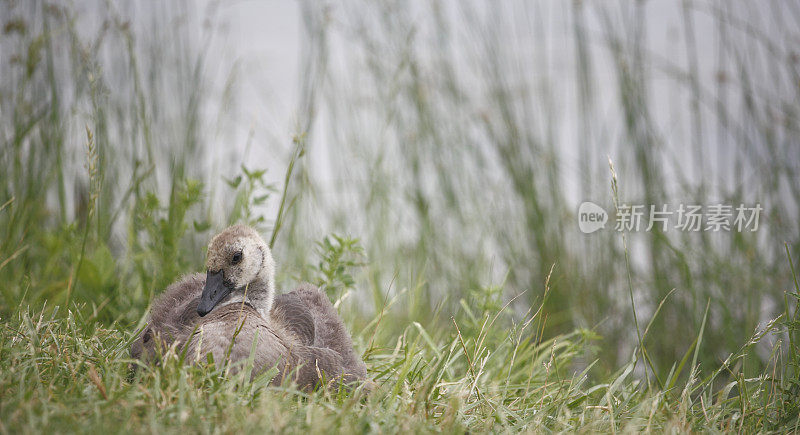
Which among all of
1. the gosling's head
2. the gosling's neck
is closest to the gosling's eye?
the gosling's head

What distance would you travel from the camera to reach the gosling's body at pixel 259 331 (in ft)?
6.84

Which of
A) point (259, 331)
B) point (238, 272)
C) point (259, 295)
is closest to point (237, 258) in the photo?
point (238, 272)

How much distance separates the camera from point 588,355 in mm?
3961

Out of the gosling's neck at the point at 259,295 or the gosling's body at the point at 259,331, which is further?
the gosling's neck at the point at 259,295

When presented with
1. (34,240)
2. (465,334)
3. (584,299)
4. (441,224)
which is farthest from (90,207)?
(584,299)

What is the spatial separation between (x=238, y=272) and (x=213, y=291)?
103mm

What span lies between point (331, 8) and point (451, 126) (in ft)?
3.75

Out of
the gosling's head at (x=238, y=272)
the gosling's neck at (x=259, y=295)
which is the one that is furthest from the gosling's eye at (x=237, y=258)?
the gosling's neck at (x=259, y=295)

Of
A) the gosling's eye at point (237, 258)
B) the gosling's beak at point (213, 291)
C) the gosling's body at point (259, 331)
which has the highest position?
the gosling's eye at point (237, 258)

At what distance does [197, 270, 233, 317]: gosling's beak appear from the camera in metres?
2.20

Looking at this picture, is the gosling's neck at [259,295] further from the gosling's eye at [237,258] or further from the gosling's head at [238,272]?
the gosling's eye at [237,258]

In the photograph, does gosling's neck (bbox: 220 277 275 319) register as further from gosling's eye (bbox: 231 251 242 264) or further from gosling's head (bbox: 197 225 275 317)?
gosling's eye (bbox: 231 251 242 264)

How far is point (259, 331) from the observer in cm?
214

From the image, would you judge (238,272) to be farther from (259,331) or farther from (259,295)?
(259,331)
